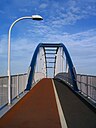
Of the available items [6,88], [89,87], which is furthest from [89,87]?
[6,88]

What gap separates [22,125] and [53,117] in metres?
1.64

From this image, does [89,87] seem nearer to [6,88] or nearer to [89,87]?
[89,87]

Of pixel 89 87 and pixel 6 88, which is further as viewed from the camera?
pixel 89 87

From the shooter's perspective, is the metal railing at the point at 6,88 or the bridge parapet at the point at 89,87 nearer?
the metal railing at the point at 6,88

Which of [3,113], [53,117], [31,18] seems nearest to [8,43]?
[31,18]

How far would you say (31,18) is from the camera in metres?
13.4

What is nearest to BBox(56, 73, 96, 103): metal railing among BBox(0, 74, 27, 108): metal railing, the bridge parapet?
the bridge parapet

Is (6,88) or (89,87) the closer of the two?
(6,88)

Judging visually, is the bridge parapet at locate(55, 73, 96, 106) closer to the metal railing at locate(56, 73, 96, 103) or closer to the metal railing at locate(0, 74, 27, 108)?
the metal railing at locate(56, 73, 96, 103)

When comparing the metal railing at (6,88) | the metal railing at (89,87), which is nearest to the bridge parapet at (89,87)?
the metal railing at (89,87)

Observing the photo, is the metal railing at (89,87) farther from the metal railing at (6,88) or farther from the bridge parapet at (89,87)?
the metal railing at (6,88)

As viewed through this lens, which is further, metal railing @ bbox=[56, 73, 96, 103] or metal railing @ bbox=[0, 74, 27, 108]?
metal railing @ bbox=[56, 73, 96, 103]

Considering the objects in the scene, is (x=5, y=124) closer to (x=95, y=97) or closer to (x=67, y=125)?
(x=67, y=125)

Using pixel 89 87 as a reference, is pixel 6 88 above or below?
above
